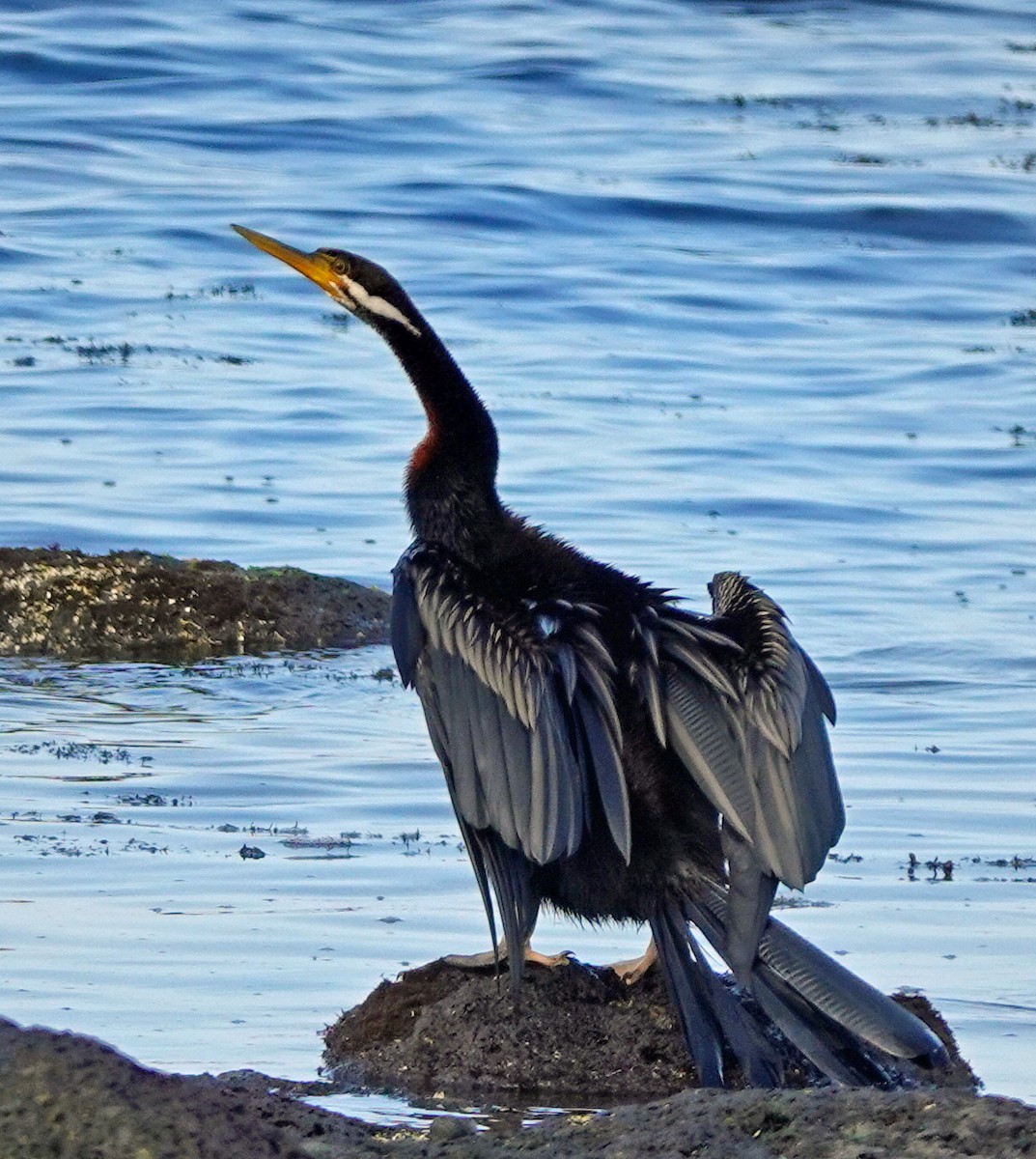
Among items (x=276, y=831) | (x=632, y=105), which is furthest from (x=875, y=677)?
(x=632, y=105)

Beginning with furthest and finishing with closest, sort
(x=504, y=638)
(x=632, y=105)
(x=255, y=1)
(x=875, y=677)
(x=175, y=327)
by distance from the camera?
1. (x=255, y=1)
2. (x=632, y=105)
3. (x=175, y=327)
4. (x=875, y=677)
5. (x=504, y=638)

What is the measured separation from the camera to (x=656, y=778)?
6.10 metres

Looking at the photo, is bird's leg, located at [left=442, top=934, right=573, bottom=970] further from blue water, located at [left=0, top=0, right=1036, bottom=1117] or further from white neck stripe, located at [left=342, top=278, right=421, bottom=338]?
white neck stripe, located at [left=342, top=278, right=421, bottom=338]

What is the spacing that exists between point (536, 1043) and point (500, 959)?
0.30 metres

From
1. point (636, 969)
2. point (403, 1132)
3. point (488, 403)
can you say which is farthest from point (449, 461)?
point (488, 403)

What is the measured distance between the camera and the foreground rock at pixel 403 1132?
4.02 m

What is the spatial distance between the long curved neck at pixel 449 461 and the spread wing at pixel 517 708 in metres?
0.27

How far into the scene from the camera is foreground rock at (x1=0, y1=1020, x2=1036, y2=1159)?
13.2 feet

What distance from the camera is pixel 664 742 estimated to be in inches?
238

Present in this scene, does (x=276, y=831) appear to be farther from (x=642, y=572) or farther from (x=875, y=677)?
(x=642, y=572)

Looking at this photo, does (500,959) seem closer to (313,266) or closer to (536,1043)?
A: (536,1043)

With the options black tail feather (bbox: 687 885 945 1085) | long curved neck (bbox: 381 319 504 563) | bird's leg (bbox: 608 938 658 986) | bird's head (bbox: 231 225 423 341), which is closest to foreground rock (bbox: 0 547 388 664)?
bird's head (bbox: 231 225 423 341)

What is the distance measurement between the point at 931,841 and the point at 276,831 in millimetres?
2179

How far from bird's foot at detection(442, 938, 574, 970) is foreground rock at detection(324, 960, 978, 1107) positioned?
3 centimetres
